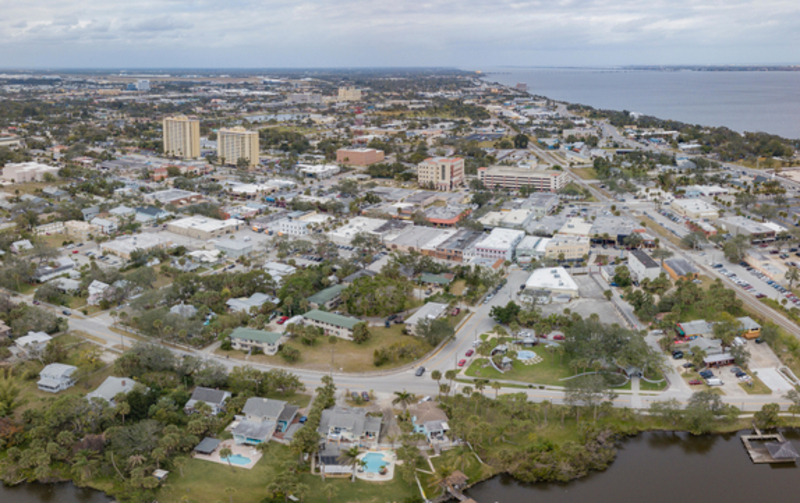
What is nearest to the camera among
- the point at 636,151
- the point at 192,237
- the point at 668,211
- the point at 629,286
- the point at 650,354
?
the point at 650,354

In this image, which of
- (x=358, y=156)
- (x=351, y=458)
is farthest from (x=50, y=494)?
(x=358, y=156)

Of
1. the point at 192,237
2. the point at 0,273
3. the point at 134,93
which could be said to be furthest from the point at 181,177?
the point at 134,93

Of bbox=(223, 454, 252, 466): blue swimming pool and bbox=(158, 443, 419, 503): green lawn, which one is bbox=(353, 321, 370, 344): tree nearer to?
bbox=(158, 443, 419, 503): green lawn

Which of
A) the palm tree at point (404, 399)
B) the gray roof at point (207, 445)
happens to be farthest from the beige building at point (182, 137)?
the palm tree at point (404, 399)

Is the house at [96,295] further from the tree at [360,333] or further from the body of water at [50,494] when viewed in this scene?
the tree at [360,333]

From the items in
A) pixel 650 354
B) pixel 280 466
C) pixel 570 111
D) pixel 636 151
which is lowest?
pixel 280 466

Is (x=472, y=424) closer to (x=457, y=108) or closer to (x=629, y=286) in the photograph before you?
(x=629, y=286)

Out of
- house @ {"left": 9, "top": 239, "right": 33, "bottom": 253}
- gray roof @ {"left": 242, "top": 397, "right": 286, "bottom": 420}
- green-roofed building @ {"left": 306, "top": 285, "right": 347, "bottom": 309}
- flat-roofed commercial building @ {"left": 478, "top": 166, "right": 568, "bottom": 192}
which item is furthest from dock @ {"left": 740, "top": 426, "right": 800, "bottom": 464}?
house @ {"left": 9, "top": 239, "right": 33, "bottom": 253}
